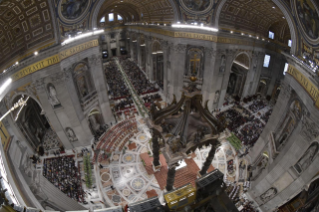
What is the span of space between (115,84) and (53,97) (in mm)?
16767

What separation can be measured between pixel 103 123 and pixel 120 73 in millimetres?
17170

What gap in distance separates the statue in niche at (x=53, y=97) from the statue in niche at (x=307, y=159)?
19858 mm

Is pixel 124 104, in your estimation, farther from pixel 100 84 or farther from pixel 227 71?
pixel 227 71

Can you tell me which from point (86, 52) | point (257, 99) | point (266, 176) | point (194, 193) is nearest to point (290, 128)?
point (266, 176)

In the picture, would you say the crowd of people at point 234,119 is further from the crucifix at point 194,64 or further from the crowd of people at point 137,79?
the crowd of people at point 137,79

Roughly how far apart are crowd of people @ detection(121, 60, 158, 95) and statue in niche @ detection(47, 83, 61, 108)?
1470cm

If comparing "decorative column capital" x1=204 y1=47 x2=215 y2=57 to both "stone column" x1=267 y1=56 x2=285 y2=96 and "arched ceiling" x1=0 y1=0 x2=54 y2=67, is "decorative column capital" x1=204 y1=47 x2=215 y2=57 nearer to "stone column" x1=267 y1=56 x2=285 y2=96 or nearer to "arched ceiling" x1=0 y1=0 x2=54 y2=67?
"stone column" x1=267 y1=56 x2=285 y2=96

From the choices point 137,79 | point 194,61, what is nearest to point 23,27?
point 194,61

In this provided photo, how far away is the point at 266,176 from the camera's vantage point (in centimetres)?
1416

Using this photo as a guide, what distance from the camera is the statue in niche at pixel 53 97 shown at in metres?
17.4

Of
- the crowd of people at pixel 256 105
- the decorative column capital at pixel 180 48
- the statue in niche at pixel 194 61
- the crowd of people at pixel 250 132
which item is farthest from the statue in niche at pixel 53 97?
the crowd of people at pixel 256 105

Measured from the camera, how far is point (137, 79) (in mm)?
35844

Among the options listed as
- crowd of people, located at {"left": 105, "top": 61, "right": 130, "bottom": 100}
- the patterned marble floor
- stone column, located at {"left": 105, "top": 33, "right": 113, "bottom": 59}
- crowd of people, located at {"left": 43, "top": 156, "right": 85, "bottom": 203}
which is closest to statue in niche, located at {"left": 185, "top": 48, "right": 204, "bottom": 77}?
the patterned marble floor

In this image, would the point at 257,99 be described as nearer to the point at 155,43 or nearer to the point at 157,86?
the point at 157,86
